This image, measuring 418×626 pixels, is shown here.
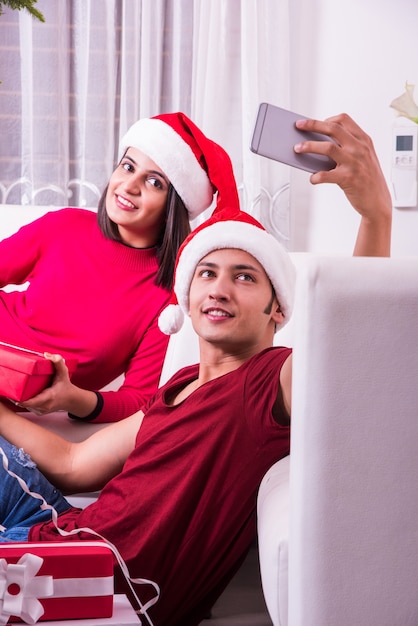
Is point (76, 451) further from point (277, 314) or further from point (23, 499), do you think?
point (277, 314)

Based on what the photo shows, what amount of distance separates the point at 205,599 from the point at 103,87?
5.76ft

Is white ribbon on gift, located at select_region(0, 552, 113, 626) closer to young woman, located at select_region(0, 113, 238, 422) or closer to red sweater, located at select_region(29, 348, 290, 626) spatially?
red sweater, located at select_region(29, 348, 290, 626)

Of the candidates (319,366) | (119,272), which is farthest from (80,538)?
(119,272)

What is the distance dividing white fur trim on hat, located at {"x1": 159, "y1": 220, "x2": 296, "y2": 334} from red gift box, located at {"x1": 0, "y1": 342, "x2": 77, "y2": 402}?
34cm

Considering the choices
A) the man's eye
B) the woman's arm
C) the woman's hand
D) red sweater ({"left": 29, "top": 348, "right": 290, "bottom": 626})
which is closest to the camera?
red sweater ({"left": 29, "top": 348, "right": 290, "bottom": 626})

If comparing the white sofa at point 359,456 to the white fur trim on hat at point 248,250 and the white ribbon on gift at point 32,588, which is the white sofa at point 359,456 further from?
the white fur trim on hat at point 248,250

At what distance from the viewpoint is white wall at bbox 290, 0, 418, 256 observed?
2.45m

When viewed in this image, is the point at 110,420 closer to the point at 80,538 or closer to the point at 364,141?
the point at 80,538

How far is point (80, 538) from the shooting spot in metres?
1.29

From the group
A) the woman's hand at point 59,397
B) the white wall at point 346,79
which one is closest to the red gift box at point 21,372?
the woman's hand at point 59,397

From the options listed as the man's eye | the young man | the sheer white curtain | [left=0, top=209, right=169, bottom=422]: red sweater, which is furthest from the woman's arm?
the sheer white curtain

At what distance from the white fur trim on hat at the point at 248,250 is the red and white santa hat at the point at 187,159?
1.29 feet

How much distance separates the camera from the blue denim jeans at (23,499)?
4.70 feet

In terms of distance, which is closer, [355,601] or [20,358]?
[355,601]
